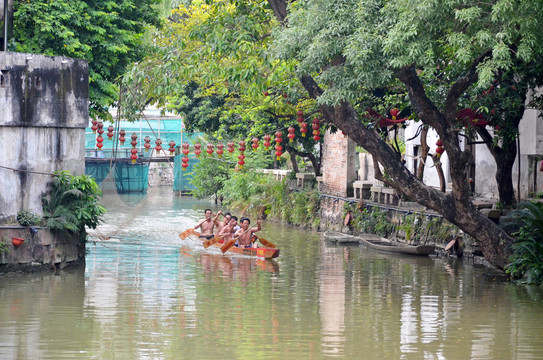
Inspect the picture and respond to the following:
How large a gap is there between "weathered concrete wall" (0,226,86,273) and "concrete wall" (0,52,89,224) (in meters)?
0.41

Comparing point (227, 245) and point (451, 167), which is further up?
point (451, 167)

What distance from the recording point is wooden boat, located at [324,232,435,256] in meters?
21.8

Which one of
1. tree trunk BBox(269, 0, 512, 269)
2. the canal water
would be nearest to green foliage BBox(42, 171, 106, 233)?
the canal water

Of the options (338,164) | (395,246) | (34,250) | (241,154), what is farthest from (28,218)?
(338,164)

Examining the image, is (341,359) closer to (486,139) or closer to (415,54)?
(415,54)

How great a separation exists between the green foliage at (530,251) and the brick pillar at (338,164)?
11.2 meters

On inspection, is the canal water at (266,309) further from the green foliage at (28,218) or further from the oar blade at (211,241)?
the green foliage at (28,218)

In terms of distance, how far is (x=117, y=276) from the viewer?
18031 millimetres

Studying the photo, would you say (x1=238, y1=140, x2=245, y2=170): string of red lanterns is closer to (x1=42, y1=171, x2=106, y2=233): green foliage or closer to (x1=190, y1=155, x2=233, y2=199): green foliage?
(x1=42, y1=171, x2=106, y2=233): green foliage

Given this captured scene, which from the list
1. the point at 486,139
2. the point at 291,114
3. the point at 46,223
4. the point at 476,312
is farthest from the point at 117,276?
the point at 291,114

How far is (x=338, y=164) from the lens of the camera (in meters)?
28.7

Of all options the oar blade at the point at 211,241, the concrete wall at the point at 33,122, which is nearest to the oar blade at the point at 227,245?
the oar blade at the point at 211,241

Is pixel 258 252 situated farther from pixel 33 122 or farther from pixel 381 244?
pixel 33 122

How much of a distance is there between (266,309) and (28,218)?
6.30m
